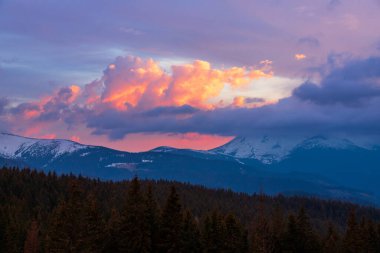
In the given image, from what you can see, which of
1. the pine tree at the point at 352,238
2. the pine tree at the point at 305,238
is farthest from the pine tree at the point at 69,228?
the pine tree at the point at 352,238

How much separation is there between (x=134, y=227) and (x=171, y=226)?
19.9 ft

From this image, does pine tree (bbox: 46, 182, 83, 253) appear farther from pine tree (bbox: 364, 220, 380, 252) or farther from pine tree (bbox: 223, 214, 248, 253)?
pine tree (bbox: 364, 220, 380, 252)

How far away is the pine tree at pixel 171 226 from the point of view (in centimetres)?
8556

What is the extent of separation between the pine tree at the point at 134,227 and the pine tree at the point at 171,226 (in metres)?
3.15

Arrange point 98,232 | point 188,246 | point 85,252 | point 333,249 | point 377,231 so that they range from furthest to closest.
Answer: point 377,231 < point 333,249 < point 188,246 < point 98,232 < point 85,252

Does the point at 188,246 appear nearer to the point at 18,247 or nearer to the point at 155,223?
the point at 155,223

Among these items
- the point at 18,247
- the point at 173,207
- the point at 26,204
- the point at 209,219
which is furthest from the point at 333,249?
the point at 26,204

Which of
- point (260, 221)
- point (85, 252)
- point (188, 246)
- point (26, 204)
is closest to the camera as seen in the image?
point (260, 221)

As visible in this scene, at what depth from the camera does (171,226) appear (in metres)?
85.9

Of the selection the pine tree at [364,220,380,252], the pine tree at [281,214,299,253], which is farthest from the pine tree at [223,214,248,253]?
the pine tree at [364,220,380,252]

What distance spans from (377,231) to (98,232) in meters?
61.4

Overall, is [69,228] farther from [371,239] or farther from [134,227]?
[371,239]

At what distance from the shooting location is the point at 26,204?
184 meters

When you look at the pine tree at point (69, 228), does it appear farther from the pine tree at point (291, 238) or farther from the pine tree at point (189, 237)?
the pine tree at point (291, 238)
